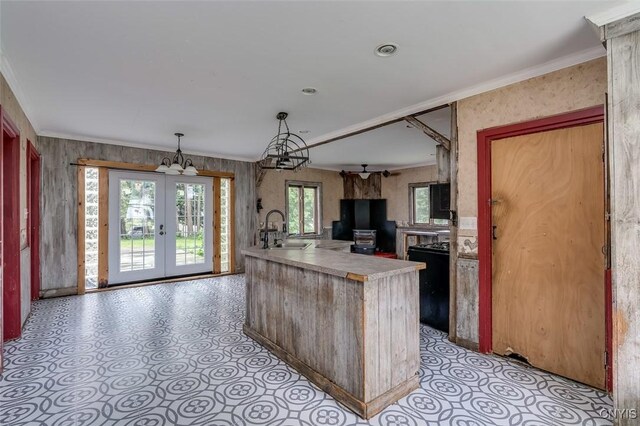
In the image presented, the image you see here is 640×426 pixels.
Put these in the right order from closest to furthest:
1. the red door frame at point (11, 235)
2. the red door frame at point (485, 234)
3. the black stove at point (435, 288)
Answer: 1. the red door frame at point (485, 234)
2. the red door frame at point (11, 235)
3. the black stove at point (435, 288)

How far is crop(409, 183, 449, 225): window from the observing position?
7.68 meters

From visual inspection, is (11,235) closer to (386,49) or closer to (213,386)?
(213,386)

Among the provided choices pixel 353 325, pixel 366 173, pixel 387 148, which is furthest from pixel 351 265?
pixel 366 173

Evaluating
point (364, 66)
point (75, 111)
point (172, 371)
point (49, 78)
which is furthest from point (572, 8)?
point (75, 111)

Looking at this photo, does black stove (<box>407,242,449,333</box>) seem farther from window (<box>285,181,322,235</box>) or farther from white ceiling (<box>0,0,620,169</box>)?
window (<box>285,181,322,235</box>)

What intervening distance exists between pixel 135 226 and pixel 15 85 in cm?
294

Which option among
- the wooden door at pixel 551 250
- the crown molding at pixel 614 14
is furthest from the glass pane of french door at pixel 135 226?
the crown molding at pixel 614 14

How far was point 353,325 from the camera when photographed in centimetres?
201

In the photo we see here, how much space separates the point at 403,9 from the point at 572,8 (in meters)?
0.98

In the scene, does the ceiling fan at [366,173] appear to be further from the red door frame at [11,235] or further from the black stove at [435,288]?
the red door frame at [11,235]

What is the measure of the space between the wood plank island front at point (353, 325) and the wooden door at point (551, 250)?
1047 mm

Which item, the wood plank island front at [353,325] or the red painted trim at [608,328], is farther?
the red painted trim at [608,328]

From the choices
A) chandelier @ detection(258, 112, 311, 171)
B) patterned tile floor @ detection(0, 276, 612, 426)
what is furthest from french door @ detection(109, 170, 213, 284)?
chandelier @ detection(258, 112, 311, 171)

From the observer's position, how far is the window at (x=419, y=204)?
7.68m
